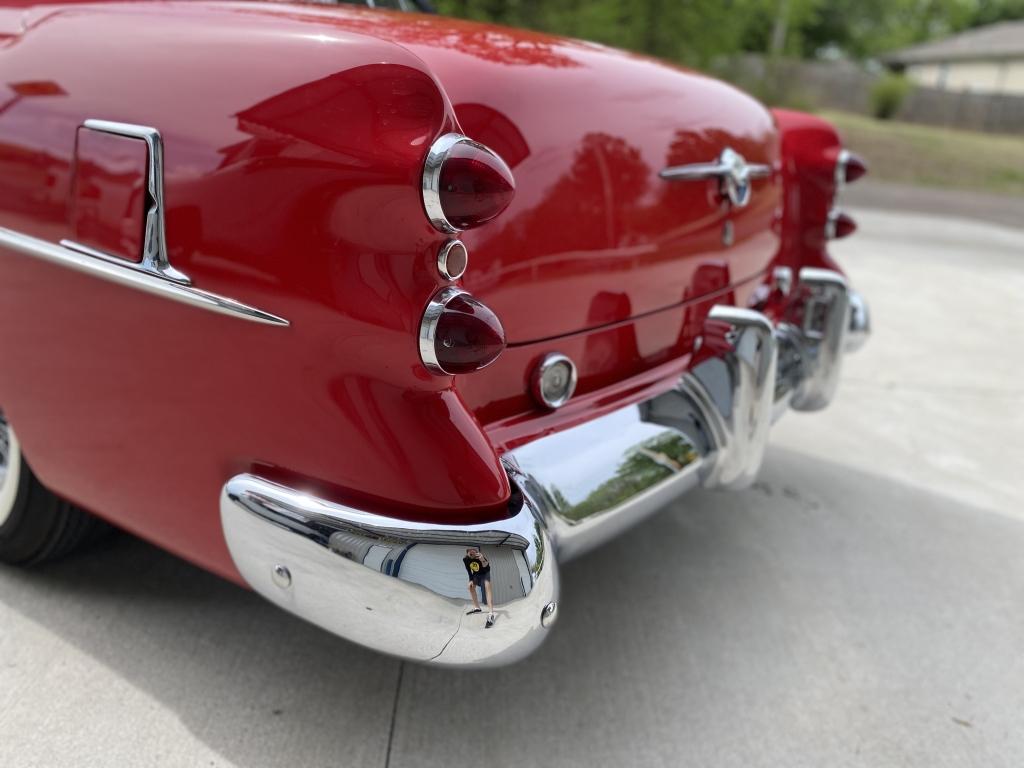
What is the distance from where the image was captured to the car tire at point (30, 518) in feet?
6.81

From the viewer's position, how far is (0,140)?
5.85 ft

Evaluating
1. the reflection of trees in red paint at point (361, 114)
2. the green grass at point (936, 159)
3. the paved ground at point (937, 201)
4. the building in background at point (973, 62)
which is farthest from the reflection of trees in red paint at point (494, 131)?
the building in background at point (973, 62)

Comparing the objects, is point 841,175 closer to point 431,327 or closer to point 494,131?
point 494,131

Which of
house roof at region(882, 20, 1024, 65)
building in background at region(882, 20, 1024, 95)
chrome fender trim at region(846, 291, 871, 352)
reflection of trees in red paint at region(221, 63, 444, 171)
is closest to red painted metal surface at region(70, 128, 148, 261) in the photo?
reflection of trees in red paint at region(221, 63, 444, 171)

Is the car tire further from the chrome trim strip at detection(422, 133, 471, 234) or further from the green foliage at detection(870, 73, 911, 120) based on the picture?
the green foliage at detection(870, 73, 911, 120)

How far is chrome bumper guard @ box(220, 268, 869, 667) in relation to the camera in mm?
1461

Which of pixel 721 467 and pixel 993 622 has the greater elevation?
pixel 721 467

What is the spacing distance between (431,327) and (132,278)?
0.55 metres

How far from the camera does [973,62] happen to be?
142 ft

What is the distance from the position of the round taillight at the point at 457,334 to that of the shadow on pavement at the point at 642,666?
0.84 meters

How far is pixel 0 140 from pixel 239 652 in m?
1.16

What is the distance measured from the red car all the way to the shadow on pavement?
339 mm

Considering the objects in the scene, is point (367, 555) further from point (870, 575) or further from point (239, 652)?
point (870, 575)

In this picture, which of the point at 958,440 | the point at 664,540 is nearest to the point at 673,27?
the point at 958,440
